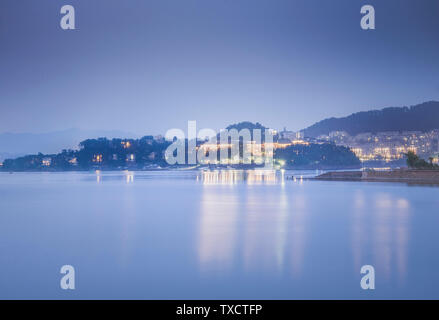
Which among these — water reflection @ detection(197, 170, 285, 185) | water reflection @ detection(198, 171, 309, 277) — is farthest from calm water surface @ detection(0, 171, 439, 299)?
water reflection @ detection(197, 170, 285, 185)

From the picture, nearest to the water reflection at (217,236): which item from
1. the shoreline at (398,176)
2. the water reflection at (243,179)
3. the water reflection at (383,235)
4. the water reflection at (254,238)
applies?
the water reflection at (254,238)

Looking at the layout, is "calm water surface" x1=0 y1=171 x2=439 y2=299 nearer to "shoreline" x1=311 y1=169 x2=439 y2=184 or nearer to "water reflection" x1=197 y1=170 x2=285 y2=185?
"shoreline" x1=311 y1=169 x2=439 y2=184

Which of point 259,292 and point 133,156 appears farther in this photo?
point 133,156

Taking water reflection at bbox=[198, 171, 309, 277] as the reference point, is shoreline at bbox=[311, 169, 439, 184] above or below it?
above

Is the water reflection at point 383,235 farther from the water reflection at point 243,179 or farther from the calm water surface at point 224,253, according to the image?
the water reflection at point 243,179

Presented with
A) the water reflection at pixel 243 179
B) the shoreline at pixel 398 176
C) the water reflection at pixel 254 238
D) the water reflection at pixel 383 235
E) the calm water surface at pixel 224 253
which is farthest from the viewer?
the water reflection at pixel 243 179

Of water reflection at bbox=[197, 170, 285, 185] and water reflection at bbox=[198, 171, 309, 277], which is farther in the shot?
water reflection at bbox=[197, 170, 285, 185]

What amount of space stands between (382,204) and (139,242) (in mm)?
10187

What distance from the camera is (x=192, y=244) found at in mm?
9094

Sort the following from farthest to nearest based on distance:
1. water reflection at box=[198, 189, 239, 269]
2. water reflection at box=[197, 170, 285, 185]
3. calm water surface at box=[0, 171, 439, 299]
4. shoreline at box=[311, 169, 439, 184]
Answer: water reflection at box=[197, 170, 285, 185] < shoreline at box=[311, 169, 439, 184] < water reflection at box=[198, 189, 239, 269] < calm water surface at box=[0, 171, 439, 299]

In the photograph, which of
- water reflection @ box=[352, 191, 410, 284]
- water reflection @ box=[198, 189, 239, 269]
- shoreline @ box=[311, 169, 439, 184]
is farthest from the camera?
shoreline @ box=[311, 169, 439, 184]
